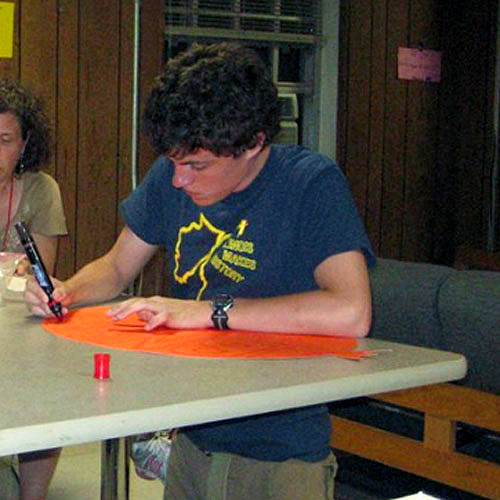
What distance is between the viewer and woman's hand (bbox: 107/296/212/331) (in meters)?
1.74

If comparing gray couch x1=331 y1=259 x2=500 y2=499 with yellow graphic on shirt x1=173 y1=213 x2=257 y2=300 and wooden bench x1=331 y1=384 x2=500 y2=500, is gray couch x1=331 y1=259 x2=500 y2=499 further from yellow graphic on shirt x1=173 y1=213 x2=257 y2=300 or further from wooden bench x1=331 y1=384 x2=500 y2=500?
yellow graphic on shirt x1=173 y1=213 x2=257 y2=300

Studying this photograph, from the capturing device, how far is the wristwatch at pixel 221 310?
68.2 inches

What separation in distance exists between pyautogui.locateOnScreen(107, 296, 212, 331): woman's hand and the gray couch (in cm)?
103

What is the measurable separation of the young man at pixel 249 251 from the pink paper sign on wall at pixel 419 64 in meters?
3.37

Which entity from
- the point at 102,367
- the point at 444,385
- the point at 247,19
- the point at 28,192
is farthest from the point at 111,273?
the point at 247,19

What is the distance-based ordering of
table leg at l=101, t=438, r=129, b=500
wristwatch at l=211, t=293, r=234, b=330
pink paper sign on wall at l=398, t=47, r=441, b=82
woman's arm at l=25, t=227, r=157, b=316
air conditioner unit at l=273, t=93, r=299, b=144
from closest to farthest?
wristwatch at l=211, t=293, r=234, b=330
table leg at l=101, t=438, r=129, b=500
woman's arm at l=25, t=227, r=157, b=316
air conditioner unit at l=273, t=93, r=299, b=144
pink paper sign on wall at l=398, t=47, r=441, b=82

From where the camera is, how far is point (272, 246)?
1.77m

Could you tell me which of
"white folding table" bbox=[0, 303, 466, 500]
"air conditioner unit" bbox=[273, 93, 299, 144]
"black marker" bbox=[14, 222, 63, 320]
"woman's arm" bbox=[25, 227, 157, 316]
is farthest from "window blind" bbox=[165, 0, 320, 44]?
"white folding table" bbox=[0, 303, 466, 500]

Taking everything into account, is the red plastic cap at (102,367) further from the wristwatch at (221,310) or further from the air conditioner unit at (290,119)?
the air conditioner unit at (290,119)

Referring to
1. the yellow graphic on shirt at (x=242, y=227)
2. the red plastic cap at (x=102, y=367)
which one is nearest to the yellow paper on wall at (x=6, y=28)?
the yellow graphic on shirt at (x=242, y=227)

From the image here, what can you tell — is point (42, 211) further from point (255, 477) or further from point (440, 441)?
point (255, 477)

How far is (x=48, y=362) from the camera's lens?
4.93 feet

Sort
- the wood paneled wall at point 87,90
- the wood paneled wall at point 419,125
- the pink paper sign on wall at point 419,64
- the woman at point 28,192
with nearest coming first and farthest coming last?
the woman at point 28,192, the wood paneled wall at point 87,90, the wood paneled wall at point 419,125, the pink paper sign on wall at point 419,64

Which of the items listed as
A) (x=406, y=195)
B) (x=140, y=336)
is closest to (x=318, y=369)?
(x=140, y=336)
